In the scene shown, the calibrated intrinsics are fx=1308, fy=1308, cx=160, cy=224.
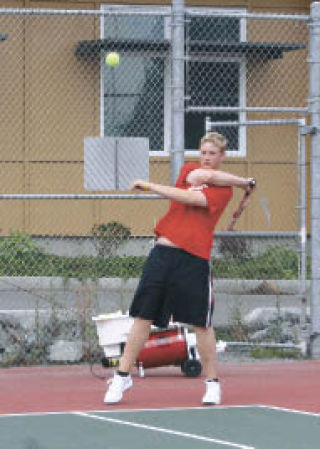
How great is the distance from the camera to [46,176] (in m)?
16.5

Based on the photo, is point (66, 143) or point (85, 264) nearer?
point (85, 264)

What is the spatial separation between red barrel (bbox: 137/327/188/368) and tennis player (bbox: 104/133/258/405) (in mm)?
1123

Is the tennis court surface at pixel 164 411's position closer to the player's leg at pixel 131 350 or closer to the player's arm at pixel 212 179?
the player's leg at pixel 131 350

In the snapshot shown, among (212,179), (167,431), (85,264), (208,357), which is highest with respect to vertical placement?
(212,179)

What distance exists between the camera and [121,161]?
35.4 feet

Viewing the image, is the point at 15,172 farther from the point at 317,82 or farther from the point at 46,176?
the point at 317,82

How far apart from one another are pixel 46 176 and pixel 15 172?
395mm

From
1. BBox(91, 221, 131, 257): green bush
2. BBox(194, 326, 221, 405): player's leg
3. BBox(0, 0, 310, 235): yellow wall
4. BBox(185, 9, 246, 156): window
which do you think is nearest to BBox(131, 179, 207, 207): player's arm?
BBox(194, 326, 221, 405): player's leg

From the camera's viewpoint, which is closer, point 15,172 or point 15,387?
point 15,387

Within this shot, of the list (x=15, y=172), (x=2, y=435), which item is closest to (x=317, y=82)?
(x=2, y=435)

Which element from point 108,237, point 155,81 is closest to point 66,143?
point 155,81

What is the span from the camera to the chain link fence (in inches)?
435

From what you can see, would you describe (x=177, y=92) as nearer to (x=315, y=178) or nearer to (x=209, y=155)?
(x=315, y=178)

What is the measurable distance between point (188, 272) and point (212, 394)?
83 cm
